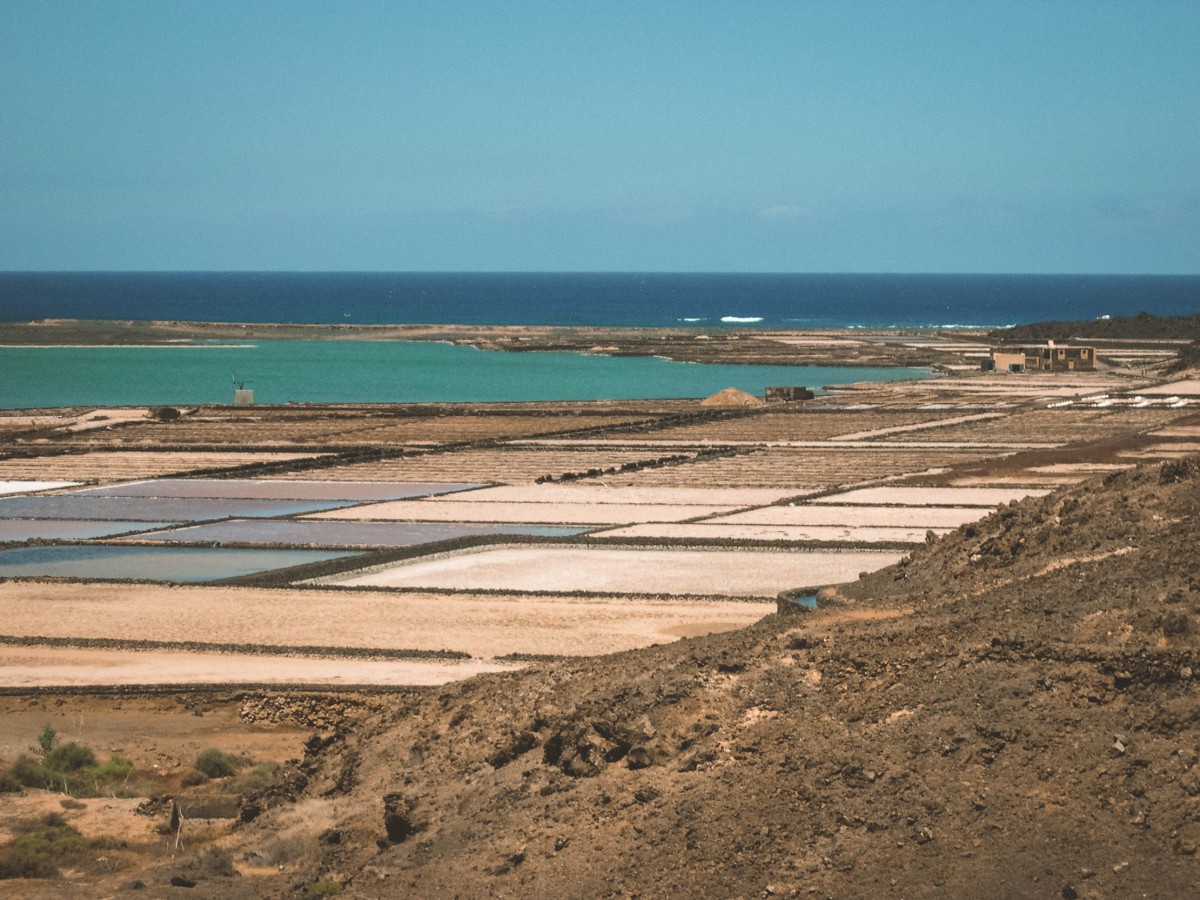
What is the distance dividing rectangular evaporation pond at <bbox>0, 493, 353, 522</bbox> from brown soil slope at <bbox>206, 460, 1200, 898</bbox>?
20427 millimetres

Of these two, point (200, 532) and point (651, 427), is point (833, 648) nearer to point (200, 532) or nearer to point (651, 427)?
point (200, 532)

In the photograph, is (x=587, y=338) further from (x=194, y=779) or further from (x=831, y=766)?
(x=831, y=766)

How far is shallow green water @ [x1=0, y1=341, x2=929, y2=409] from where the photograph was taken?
226ft

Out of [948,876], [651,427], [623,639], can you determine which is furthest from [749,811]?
[651,427]

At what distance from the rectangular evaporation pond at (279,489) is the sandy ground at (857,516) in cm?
791

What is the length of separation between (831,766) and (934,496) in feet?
77.3

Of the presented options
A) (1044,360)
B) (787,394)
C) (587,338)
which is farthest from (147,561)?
(587,338)

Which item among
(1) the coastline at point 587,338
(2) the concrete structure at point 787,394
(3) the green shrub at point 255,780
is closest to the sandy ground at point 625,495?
(3) the green shrub at point 255,780

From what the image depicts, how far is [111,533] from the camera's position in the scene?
30.8 metres

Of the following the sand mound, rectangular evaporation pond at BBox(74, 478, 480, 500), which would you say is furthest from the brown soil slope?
the sand mound

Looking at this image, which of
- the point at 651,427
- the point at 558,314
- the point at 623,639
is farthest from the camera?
the point at 558,314

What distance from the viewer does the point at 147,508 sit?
3466 cm

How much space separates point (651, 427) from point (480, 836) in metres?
40.7

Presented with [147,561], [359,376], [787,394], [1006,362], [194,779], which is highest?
[1006,362]
